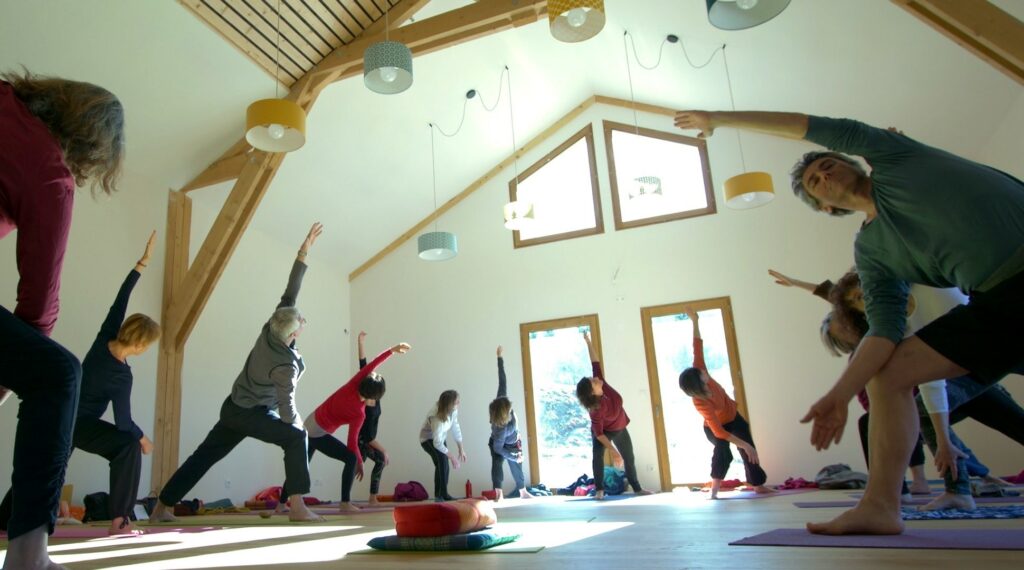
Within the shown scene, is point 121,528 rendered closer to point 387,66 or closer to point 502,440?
point 387,66

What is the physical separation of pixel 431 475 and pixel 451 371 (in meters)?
1.31

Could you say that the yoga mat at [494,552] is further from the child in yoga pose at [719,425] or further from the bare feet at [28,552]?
the child in yoga pose at [719,425]

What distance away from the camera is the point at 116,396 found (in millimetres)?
3340

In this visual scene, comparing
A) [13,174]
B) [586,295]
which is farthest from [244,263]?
[13,174]

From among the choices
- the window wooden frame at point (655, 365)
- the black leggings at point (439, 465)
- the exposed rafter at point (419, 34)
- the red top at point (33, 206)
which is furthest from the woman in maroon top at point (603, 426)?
the red top at point (33, 206)

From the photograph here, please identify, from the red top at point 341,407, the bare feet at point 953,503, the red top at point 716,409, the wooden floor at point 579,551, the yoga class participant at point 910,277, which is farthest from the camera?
the red top at point 341,407

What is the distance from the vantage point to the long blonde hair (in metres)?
1.46

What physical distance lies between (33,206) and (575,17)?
3.04m

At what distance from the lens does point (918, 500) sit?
281cm

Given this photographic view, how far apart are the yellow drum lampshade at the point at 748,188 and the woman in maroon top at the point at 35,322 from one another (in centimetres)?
522

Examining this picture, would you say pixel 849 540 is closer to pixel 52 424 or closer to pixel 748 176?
pixel 52 424

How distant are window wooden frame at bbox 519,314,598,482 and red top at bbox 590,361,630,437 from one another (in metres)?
1.82

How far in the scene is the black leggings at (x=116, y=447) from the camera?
10.4 ft

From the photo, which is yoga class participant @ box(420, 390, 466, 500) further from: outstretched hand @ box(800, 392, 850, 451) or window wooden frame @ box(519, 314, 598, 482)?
outstretched hand @ box(800, 392, 850, 451)
